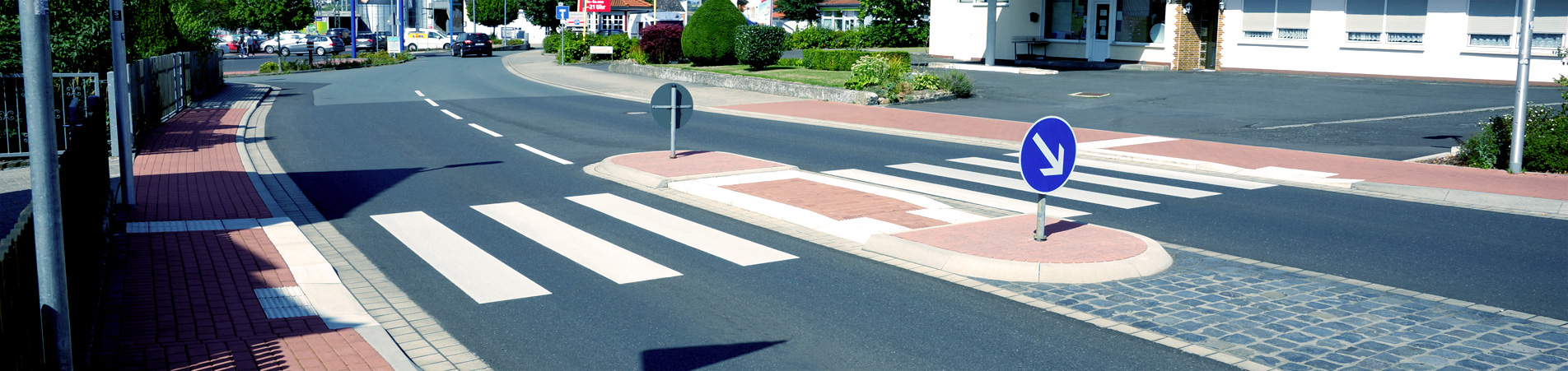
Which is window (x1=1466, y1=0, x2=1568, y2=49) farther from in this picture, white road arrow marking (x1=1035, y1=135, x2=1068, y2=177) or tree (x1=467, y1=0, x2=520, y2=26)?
tree (x1=467, y1=0, x2=520, y2=26)

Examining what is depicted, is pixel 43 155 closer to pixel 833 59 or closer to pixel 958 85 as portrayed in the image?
pixel 958 85

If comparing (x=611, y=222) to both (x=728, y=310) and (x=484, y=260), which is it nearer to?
(x=484, y=260)

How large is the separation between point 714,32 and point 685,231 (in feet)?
87.1

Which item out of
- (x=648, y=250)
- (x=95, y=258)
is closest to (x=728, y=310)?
(x=648, y=250)

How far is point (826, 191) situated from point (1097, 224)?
114 inches

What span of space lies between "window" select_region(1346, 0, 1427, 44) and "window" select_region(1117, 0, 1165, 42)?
5584 millimetres

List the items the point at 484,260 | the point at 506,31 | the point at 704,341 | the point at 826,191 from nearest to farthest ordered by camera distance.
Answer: the point at 704,341 < the point at 484,260 < the point at 826,191 < the point at 506,31

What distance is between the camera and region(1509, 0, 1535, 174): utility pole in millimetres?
13078

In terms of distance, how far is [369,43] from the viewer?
68.0 m

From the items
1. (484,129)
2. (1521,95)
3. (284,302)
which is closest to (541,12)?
(484,129)

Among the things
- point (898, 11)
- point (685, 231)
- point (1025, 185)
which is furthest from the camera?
point (898, 11)

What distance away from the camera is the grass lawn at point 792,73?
28.8 metres

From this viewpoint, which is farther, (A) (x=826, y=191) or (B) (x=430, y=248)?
(A) (x=826, y=191)

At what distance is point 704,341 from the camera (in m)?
6.45
